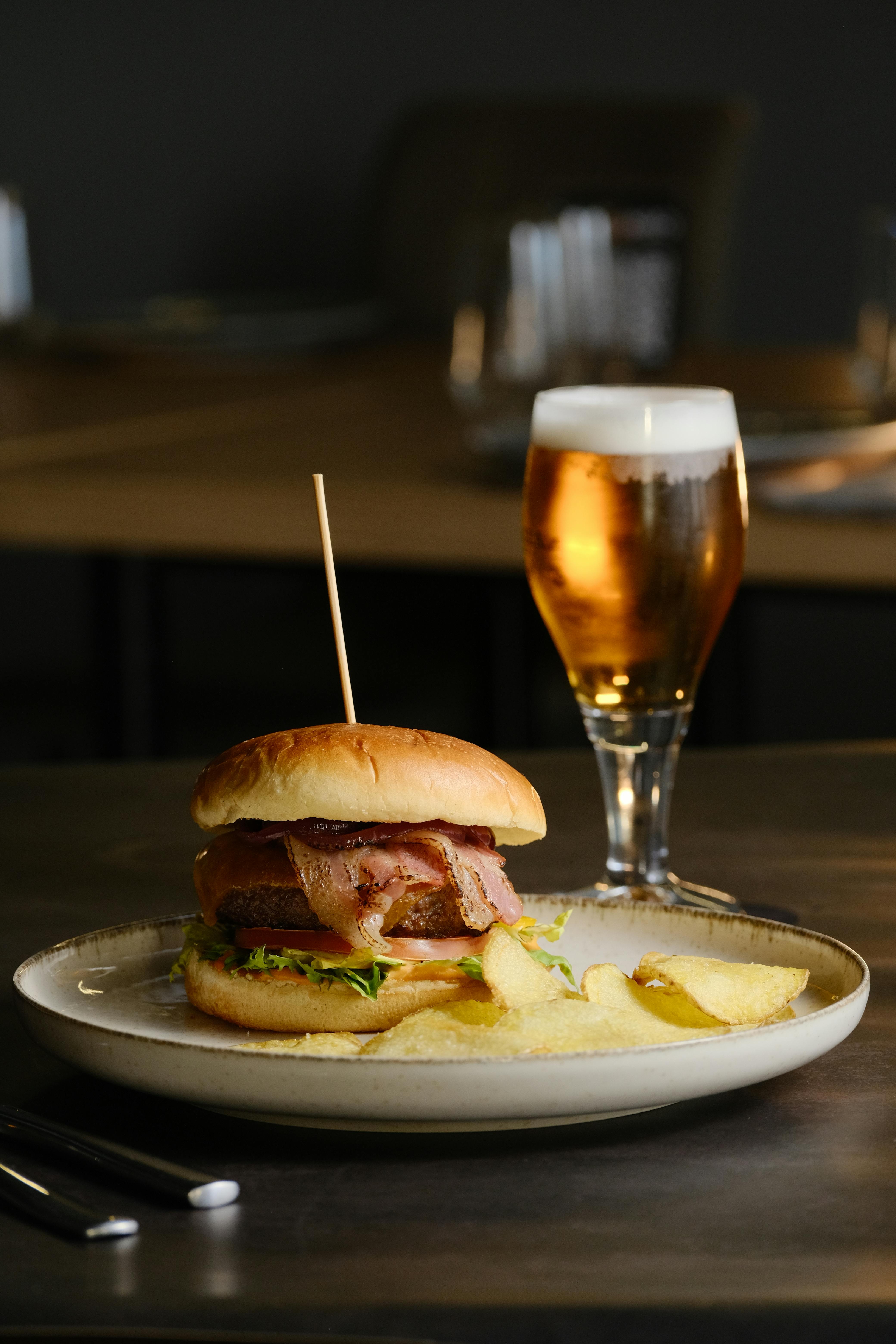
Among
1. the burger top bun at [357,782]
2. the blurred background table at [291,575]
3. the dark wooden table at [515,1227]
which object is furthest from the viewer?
the blurred background table at [291,575]

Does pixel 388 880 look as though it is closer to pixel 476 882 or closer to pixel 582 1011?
pixel 476 882

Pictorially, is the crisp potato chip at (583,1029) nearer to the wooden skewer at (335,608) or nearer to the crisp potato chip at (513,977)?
the crisp potato chip at (513,977)

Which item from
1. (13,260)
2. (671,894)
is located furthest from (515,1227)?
(13,260)

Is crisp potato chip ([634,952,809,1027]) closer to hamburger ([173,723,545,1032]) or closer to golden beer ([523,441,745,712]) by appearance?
hamburger ([173,723,545,1032])

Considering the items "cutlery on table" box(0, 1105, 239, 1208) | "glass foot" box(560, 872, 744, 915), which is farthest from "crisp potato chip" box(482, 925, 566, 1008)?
"glass foot" box(560, 872, 744, 915)

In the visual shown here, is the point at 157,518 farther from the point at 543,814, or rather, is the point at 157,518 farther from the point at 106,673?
the point at 543,814

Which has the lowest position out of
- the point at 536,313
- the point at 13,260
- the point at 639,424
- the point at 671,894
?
the point at 671,894

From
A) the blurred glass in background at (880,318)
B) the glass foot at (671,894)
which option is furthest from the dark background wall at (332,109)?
the glass foot at (671,894)
